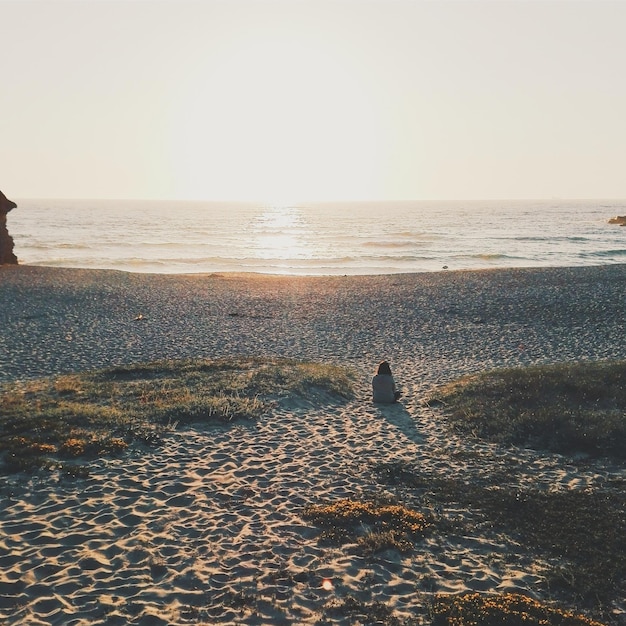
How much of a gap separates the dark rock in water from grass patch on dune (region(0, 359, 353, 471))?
1349 inches

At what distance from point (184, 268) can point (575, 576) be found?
62.3 m

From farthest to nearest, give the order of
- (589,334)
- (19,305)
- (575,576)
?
(19,305) < (589,334) < (575,576)

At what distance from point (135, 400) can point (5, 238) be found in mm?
41328

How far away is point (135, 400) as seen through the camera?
17.0 m

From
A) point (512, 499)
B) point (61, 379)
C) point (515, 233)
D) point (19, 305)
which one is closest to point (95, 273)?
point (19, 305)

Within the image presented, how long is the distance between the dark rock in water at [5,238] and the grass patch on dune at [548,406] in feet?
142

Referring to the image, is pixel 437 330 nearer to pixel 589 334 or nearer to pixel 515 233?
pixel 589 334

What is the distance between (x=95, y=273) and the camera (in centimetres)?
4888

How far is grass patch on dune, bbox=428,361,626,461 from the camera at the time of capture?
14.1 m

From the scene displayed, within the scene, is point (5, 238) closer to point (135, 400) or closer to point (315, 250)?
point (135, 400)

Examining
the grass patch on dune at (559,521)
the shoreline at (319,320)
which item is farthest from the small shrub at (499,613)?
the shoreline at (319,320)

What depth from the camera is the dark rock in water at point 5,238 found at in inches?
1870

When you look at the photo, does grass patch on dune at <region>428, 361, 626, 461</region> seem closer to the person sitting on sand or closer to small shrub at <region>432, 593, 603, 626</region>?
the person sitting on sand

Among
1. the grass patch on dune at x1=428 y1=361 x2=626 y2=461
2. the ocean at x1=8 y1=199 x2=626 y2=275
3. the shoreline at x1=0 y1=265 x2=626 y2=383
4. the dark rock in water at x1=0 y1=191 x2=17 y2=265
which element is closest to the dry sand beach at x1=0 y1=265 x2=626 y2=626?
the shoreline at x1=0 y1=265 x2=626 y2=383
